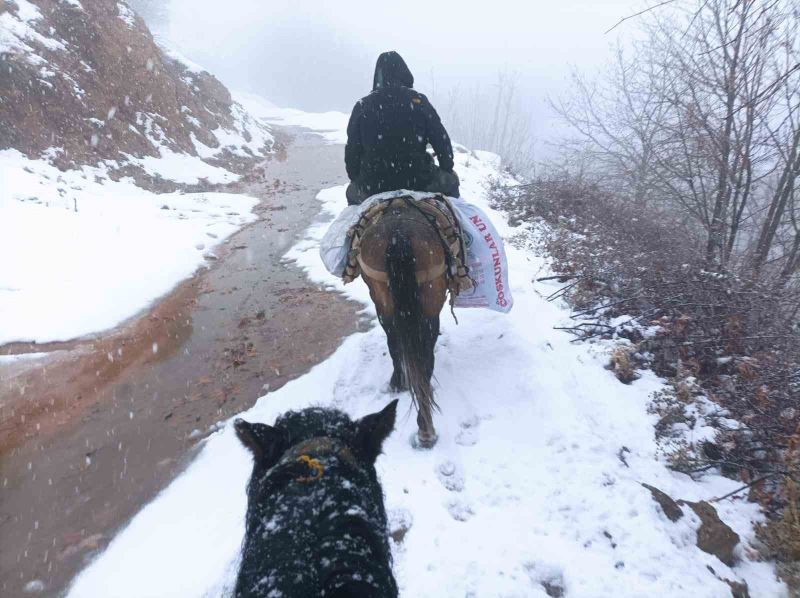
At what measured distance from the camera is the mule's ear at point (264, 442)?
5.05ft

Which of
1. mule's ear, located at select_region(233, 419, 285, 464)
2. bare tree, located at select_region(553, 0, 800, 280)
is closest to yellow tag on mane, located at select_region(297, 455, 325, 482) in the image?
mule's ear, located at select_region(233, 419, 285, 464)

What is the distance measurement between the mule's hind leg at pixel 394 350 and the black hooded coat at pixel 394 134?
1232mm

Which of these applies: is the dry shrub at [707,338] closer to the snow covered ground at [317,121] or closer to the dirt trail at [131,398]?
the dirt trail at [131,398]

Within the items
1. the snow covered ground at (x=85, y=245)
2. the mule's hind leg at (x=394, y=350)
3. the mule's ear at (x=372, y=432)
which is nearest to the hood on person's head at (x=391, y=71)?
the mule's hind leg at (x=394, y=350)

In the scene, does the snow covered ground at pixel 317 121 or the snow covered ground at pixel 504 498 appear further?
the snow covered ground at pixel 317 121

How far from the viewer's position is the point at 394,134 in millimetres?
3660

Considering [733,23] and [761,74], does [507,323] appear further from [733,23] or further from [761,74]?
[733,23]

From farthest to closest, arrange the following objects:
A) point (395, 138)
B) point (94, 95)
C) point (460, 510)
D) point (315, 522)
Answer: point (94, 95) → point (395, 138) → point (460, 510) → point (315, 522)

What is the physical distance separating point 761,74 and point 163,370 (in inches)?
312

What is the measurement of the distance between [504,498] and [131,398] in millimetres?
3901

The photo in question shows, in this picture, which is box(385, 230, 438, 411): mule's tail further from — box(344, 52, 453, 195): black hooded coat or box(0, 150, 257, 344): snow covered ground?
box(0, 150, 257, 344): snow covered ground

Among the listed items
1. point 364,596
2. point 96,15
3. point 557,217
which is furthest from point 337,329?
point 96,15

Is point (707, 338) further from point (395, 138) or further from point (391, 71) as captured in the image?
point (391, 71)

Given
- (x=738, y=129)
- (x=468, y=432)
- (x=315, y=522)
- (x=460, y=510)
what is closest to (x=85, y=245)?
(x=468, y=432)
